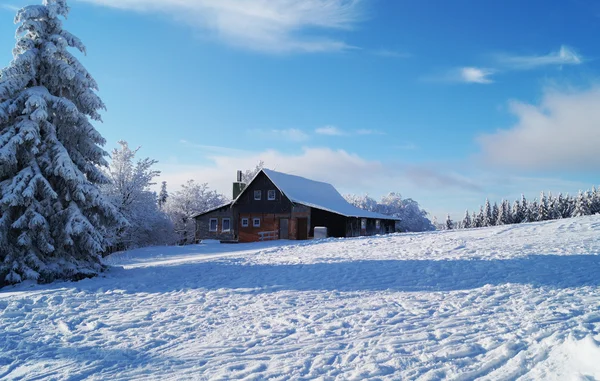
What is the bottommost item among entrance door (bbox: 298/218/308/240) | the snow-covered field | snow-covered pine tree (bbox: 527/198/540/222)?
the snow-covered field

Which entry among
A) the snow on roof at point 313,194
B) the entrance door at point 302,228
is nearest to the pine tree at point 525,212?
the snow on roof at point 313,194

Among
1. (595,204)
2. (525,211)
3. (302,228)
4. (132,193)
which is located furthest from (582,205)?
(132,193)

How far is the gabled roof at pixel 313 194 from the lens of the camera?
112 feet

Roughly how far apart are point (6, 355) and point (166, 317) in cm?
296

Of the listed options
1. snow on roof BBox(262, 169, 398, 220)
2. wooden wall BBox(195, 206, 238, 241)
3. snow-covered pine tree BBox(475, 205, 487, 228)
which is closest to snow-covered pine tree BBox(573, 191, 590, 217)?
snow-covered pine tree BBox(475, 205, 487, 228)

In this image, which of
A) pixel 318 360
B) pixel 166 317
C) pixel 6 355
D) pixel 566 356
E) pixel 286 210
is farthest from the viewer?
pixel 286 210

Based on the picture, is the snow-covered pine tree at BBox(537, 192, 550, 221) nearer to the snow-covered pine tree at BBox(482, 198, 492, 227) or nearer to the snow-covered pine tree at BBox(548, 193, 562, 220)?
the snow-covered pine tree at BBox(548, 193, 562, 220)

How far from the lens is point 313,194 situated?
39.0 metres

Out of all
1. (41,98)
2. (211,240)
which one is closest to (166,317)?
(41,98)

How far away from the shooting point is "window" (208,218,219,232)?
37.8 m

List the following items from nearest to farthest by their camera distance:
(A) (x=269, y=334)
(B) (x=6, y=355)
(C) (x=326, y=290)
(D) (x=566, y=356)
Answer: (D) (x=566, y=356), (B) (x=6, y=355), (A) (x=269, y=334), (C) (x=326, y=290)

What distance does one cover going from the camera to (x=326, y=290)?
34.8ft

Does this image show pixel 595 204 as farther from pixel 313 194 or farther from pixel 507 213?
pixel 313 194

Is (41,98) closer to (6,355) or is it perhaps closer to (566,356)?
(6,355)
